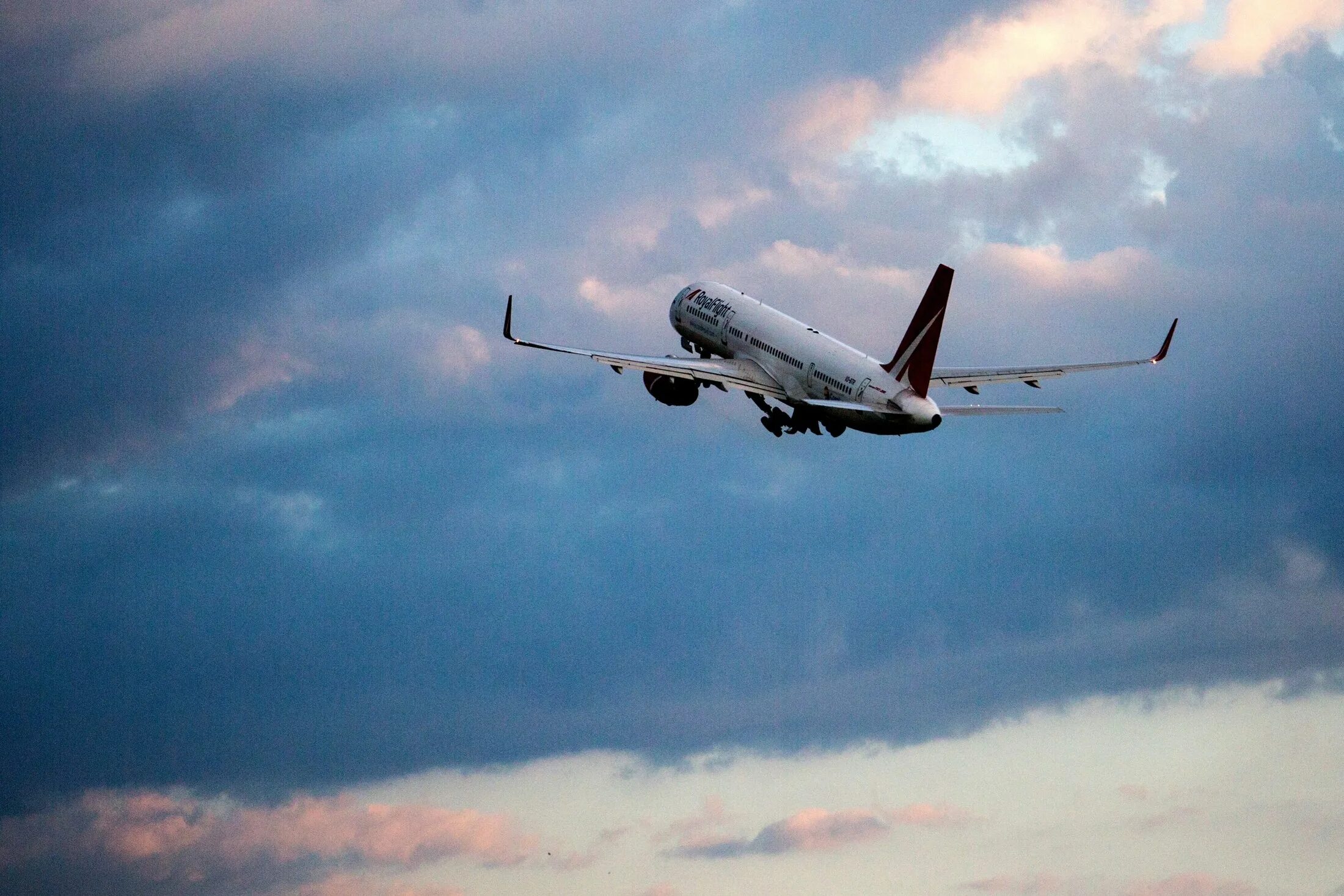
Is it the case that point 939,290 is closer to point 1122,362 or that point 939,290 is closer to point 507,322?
point 1122,362

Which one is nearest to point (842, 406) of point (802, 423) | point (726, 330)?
point (802, 423)

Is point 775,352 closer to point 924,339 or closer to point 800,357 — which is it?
point 800,357

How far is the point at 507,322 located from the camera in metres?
98.4

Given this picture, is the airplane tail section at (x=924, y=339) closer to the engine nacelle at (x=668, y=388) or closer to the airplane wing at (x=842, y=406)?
the airplane wing at (x=842, y=406)

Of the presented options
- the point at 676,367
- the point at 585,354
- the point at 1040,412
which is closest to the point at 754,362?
the point at 676,367

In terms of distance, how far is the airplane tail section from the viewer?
308 ft

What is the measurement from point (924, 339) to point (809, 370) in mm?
9372

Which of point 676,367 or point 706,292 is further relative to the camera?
point 706,292

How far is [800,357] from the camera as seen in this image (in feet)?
338

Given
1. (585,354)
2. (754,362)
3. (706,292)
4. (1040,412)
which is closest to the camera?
(1040,412)

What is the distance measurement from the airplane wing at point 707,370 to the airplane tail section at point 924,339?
438 inches

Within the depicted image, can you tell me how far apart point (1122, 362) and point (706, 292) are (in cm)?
2790

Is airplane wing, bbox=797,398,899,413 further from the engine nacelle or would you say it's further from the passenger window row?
the engine nacelle

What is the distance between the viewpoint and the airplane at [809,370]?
9425cm
